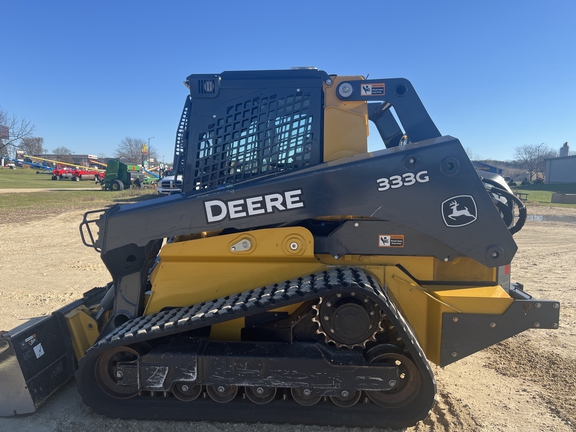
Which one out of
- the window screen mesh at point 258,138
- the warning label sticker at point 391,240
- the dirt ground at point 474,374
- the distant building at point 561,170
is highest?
the distant building at point 561,170

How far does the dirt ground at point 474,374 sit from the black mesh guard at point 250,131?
2039 mm

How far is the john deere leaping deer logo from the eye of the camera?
121 inches

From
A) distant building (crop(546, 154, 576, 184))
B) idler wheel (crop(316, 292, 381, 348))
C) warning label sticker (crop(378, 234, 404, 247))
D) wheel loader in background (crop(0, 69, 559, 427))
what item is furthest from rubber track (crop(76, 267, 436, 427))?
distant building (crop(546, 154, 576, 184))

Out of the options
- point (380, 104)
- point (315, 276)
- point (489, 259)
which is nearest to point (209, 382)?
point (315, 276)

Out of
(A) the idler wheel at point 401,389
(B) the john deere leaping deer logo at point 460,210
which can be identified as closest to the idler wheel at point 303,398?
(A) the idler wheel at point 401,389

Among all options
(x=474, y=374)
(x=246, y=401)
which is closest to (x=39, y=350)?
(x=246, y=401)

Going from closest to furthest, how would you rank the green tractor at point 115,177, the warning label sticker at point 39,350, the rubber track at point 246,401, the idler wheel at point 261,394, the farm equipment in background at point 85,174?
the rubber track at point 246,401 → the idler wheel at point 261,394 → the warning label sticker at point 39,350 → the green tractor at point 115,177 → the farm equipment in background at point 85,174

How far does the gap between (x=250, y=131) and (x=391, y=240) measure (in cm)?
147

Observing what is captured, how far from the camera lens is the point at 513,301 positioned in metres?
3.18

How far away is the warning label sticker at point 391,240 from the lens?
3262 mm

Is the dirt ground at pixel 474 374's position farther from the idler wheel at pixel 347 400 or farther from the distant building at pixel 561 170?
the distant building at pixel 561 170

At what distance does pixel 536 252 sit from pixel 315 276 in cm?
856

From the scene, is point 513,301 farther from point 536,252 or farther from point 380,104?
point 536,252

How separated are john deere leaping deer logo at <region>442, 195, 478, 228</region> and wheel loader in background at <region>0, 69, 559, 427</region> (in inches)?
0.4
